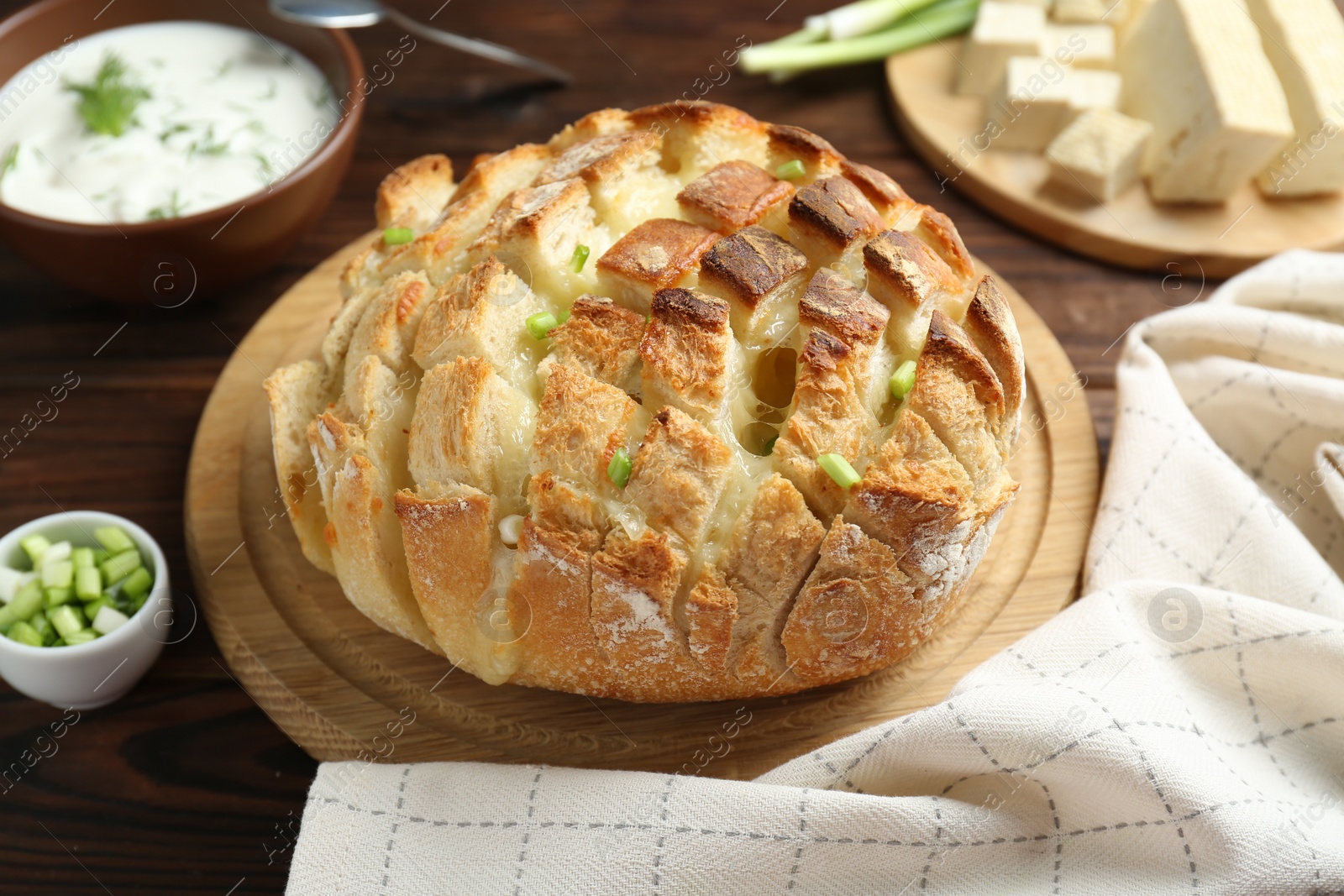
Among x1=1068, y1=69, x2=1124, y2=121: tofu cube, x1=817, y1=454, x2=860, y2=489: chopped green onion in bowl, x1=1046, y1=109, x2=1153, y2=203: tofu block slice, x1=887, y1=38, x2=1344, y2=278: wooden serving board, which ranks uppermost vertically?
x1=817, y1=454, x2=860, y2=489: chopped green onion in bowl

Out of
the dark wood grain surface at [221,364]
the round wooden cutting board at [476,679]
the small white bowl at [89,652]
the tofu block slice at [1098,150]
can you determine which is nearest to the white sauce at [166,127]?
the dark wood grain surface at [221,364]

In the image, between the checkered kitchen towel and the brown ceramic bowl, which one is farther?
the brown ceramic bowl

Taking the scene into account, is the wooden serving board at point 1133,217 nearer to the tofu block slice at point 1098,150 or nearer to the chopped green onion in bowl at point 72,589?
the tofu block slice at point 1098,150

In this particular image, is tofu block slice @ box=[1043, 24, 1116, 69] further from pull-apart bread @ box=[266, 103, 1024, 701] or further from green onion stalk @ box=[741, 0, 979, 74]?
pull-apart bread @ box=[266, 103, 1024, 701]

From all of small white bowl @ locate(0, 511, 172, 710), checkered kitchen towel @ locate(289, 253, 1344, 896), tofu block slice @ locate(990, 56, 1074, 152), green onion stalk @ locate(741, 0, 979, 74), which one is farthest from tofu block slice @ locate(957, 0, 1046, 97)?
small white bowl @ locate(0, 511, 172, 710)

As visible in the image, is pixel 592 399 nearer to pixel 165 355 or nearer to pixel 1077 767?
pixel 1077 767

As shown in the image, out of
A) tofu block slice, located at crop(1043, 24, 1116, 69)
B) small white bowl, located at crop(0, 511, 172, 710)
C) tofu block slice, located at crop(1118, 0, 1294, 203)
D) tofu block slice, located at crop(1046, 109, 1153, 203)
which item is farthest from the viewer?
tofu block slice, located at crop(1043, 24, 1116, 69)
